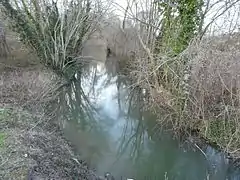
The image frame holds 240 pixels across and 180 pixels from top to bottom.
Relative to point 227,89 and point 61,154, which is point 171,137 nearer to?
point 227,89

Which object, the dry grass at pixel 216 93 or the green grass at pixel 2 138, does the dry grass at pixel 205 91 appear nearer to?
the dry grass at pixel 216 93

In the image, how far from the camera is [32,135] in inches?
279

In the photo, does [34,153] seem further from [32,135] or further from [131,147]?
[131,147]

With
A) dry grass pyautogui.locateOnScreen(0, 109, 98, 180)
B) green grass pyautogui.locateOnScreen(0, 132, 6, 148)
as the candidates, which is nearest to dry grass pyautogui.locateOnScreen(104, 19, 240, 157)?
dry grass pyautogui.locateOnScreen(0, 109, 98, 180)

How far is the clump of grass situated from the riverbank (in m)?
1.38

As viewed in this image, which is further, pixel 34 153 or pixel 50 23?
pixel 50 23

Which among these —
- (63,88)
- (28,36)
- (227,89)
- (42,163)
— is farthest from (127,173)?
(28,36)

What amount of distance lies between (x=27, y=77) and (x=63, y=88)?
7.63 ft

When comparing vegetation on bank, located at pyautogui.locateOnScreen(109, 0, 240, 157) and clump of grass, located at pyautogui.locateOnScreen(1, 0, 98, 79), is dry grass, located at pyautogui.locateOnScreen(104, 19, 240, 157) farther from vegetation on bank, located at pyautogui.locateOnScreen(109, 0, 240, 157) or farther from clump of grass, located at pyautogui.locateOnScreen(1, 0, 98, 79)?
clump of grass, located at pyautogui.locateOnScreen(1, 0, 98, 79)

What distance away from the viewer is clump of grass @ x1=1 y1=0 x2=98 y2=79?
13.0 m

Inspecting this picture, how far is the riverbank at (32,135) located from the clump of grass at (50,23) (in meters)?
1.38

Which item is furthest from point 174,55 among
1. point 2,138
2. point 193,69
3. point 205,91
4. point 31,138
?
point 2,138

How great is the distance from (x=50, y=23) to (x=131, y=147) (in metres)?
7.58

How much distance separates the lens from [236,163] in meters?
7.55
